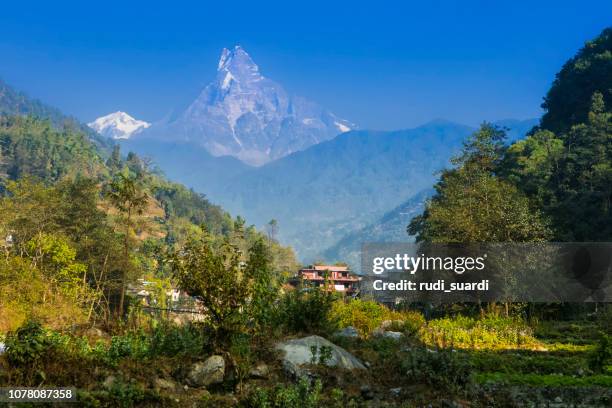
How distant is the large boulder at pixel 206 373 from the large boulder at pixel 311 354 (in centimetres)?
149

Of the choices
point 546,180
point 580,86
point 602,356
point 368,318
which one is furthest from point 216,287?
point 580,86

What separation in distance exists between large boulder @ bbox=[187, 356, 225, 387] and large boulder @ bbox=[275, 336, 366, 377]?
4.90 feet

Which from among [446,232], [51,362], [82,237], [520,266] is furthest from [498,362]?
[82,237]

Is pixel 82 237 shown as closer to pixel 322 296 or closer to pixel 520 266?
pixel 520 266

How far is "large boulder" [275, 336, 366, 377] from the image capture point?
13608mm

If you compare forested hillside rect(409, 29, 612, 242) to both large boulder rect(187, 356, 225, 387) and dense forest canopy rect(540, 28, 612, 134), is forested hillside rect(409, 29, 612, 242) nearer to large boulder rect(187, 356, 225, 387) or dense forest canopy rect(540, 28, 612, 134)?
dense forest canopy rect(540, 28, 612, 134)

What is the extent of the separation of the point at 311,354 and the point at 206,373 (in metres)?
2.72

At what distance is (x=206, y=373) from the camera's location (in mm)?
12133

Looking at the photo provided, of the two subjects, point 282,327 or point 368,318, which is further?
point 368,318

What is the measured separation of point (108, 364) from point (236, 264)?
10.7 feet

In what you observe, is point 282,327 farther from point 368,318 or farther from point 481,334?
point 481,334

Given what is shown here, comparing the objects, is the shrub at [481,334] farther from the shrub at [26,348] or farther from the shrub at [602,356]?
the shrub at [26,348]

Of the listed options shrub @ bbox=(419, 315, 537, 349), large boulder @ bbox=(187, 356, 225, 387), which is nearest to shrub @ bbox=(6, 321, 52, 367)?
large boulder @ bbox=(187, 356, 225, 387)

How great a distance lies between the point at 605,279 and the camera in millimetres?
37125
